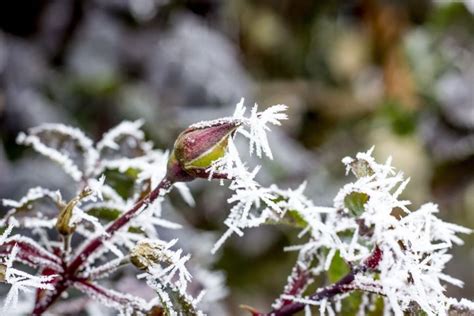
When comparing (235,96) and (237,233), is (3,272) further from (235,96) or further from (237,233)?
(235,96)

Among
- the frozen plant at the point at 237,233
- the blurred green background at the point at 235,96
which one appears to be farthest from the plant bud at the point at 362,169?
the blurred green background at the point at 235,96

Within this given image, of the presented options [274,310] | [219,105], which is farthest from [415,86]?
[274,310]

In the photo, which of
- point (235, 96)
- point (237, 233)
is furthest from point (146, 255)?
point (235, 96)

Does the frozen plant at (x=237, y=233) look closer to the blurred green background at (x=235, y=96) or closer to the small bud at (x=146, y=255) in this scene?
the small bud at (x=146, y=255)

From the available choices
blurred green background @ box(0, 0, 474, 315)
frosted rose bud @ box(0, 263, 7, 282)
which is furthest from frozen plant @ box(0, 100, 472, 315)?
blurred green background @ box(0, 0, 474, 315)

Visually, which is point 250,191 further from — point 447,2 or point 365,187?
point 447,2

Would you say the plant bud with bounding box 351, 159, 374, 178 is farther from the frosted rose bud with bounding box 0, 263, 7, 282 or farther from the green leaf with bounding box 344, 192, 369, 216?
the frosted rose bud with bounding box 0, 263, 7, 282
